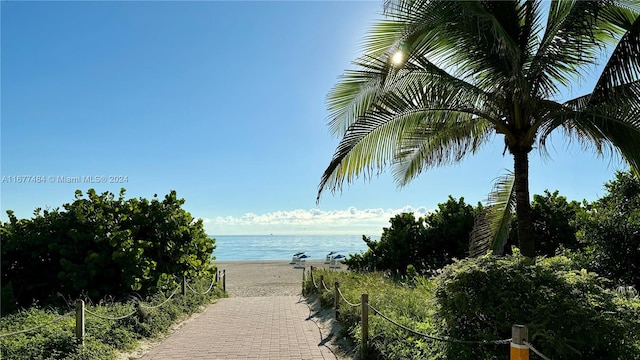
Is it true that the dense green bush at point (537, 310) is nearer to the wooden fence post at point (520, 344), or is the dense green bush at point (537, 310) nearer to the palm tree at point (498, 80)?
the wooden fence post at point (520, 344)

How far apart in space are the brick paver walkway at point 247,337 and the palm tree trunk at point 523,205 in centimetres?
372

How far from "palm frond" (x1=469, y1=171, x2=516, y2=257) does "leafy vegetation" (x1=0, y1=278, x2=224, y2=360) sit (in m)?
6.94

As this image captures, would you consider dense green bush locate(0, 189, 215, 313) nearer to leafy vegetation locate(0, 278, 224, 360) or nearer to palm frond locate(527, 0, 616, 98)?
leafy vegetation locate(0, 278, 224, 360)

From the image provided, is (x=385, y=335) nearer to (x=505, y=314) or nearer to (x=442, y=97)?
(x=505, y=314)

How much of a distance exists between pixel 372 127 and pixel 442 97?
130 centimetres

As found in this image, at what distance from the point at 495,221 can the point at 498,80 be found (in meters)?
3.77

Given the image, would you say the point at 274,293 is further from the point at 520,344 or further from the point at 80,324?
the point at 520,344

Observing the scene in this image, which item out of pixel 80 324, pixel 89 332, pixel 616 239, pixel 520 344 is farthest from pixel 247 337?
pixel 616 239

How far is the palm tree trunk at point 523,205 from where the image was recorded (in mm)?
7430

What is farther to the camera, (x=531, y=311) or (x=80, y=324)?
(x=80, y=324)

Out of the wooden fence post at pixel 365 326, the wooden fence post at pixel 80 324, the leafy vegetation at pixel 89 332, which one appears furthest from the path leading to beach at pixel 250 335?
the wooden fence post at pixel 80 324

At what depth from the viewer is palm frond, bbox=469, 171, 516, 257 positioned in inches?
375

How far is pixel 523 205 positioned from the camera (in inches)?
295

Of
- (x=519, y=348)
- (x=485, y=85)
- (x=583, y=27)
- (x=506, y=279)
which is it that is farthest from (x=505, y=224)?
(x=519, y=348)
